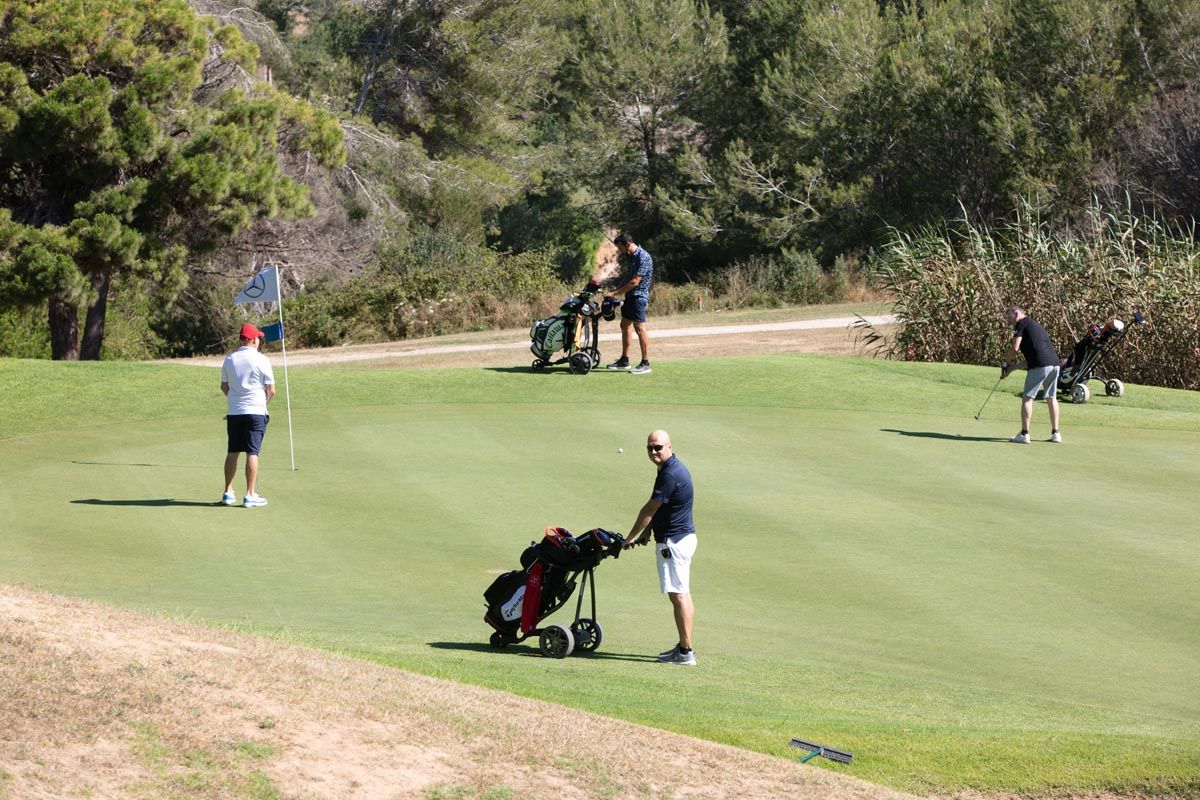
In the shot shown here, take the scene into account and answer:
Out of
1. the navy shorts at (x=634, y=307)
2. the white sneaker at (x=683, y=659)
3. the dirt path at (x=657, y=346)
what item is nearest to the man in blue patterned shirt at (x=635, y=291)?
the navy shorts at (x=634, y=307)

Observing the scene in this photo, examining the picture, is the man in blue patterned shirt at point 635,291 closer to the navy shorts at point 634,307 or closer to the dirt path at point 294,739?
the navy shorts at point 634,307

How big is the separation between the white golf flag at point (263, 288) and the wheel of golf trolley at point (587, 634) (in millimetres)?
7054

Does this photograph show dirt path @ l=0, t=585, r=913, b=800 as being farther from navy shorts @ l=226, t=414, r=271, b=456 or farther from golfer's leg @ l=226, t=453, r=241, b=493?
navy shorts @ l=226, t=414, r=271, b=456

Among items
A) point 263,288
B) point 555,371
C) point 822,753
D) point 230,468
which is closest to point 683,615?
point 822,753

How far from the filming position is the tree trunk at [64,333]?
3375 cm

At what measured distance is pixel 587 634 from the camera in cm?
976

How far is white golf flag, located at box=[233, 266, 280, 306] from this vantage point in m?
15.8

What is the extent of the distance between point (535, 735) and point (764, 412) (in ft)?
41.5

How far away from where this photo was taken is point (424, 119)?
181 feet

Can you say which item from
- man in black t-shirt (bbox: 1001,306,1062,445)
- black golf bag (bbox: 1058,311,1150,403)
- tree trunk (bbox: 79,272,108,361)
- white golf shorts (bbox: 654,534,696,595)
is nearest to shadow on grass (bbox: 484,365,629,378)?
man in black t-shirt (bbox: 1001,306,1062,445)

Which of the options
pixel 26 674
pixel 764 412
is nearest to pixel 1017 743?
pixel 26 674

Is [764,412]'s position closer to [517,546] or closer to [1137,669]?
[517,546]

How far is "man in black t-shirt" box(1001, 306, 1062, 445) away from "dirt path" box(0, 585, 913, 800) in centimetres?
1112

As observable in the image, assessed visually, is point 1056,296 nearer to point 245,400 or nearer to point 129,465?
point 245,400
